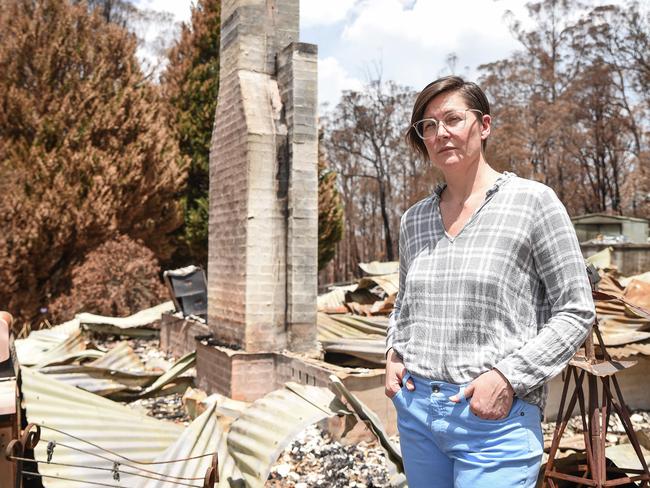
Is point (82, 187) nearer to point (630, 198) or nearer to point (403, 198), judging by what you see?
point (403, 198)

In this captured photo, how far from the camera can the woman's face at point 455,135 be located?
1.86 meters

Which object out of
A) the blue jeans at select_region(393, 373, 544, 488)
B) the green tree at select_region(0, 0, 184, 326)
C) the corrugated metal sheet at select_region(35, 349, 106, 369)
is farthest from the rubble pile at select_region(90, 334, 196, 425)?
the blue jeans at select_region(393, 373, 544, 488)

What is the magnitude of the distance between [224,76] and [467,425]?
7.18 m

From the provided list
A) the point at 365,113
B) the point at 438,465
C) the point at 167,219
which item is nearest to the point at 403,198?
the point at 365,113

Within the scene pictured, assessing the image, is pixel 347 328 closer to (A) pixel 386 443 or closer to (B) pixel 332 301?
(B) pixel 332 301

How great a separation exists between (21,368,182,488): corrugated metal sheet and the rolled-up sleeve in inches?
115

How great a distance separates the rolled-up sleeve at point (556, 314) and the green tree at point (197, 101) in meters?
16.2

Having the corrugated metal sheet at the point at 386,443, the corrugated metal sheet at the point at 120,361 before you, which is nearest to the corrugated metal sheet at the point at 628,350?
the corrugated metal sheet at the point at 386,443

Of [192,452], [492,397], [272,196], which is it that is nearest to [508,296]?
[492,397]

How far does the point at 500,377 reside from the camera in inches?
65.1

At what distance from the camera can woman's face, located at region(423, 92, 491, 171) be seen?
186cm

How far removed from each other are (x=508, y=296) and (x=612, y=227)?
1804 centimetres

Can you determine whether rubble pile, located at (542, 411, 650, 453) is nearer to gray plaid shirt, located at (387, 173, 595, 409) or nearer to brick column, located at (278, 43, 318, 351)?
brick column, located at (278, 43, 318, 351)

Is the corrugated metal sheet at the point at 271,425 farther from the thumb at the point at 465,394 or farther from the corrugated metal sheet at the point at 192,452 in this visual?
the thumb at the point at 465,394
